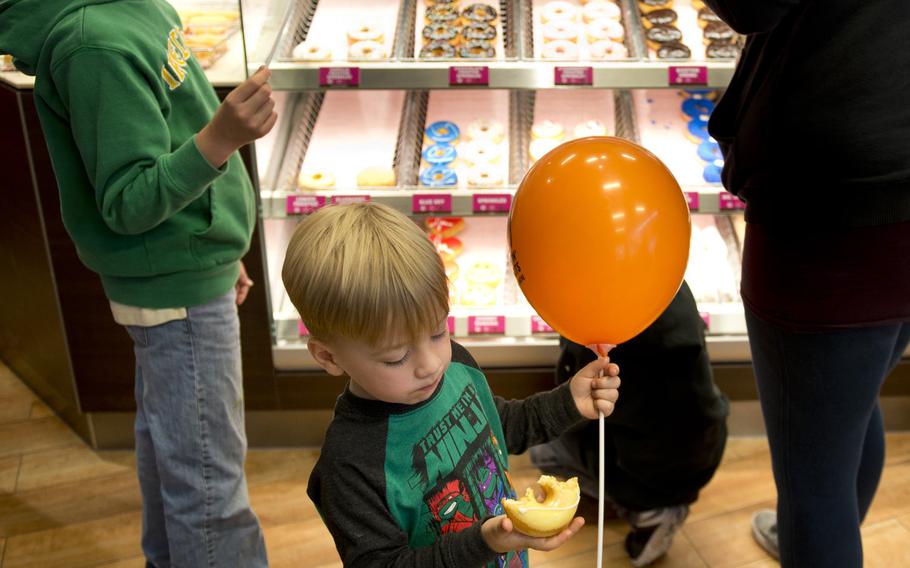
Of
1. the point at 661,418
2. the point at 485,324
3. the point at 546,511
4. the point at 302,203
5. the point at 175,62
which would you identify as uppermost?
the point at 175,62

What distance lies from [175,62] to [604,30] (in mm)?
1340

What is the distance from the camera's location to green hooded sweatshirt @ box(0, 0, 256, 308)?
1541 millimetres

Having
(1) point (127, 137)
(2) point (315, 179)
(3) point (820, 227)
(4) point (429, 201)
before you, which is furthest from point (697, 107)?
(1) point (127, 137)

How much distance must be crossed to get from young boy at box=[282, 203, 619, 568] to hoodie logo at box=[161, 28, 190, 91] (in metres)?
0.62

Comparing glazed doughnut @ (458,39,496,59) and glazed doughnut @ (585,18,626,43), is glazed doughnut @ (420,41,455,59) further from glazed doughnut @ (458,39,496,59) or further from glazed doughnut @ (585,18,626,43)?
glazed doughnut @ (585,18,626,43)

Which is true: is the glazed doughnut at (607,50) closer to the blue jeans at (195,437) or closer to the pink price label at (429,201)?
the pink price label at (429,201)

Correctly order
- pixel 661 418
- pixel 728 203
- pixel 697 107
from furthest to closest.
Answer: pixel 697 107 → pixel 728 203 → pixel 661 418

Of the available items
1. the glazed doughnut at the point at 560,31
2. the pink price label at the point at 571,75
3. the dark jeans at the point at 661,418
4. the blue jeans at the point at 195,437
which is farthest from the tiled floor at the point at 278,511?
the glazed doughnut at the point at 560,31

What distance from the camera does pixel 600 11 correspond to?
2.69 metres

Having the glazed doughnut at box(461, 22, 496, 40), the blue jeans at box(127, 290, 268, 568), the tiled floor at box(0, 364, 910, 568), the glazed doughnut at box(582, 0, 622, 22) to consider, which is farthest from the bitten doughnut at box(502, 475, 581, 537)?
the glazed doughnut at box(582, 0, 622, 22)

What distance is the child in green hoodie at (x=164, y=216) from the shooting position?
154 cm

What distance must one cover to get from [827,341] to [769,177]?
0.29 meters

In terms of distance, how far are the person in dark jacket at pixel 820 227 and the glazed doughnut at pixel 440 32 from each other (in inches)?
41.7

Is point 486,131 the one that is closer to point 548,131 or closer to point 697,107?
point 548,131
